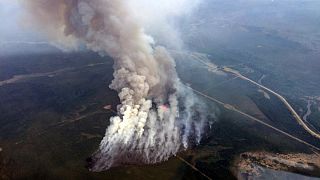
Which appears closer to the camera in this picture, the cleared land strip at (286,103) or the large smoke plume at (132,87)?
the large smoke plume at (132,87)

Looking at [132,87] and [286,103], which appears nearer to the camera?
[132,87]

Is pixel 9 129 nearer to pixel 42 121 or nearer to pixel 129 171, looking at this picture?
pixel 42 121

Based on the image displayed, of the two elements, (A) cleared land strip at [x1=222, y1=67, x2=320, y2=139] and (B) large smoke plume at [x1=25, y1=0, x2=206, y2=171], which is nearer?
(B) large smoke plume at [x1=25, y1=0, x2=206, y2=171]

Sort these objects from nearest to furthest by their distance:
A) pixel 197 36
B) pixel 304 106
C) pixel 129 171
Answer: pixel 129 171
pixel 304 106
pixel 197 36

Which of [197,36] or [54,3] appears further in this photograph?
[197,36]

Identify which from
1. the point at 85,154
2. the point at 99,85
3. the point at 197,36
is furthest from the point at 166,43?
the point at 85,154

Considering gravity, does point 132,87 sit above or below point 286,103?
above

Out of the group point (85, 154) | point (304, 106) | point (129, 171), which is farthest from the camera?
point (304, 106)

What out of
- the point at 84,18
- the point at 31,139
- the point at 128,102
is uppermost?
the point at 84,18
